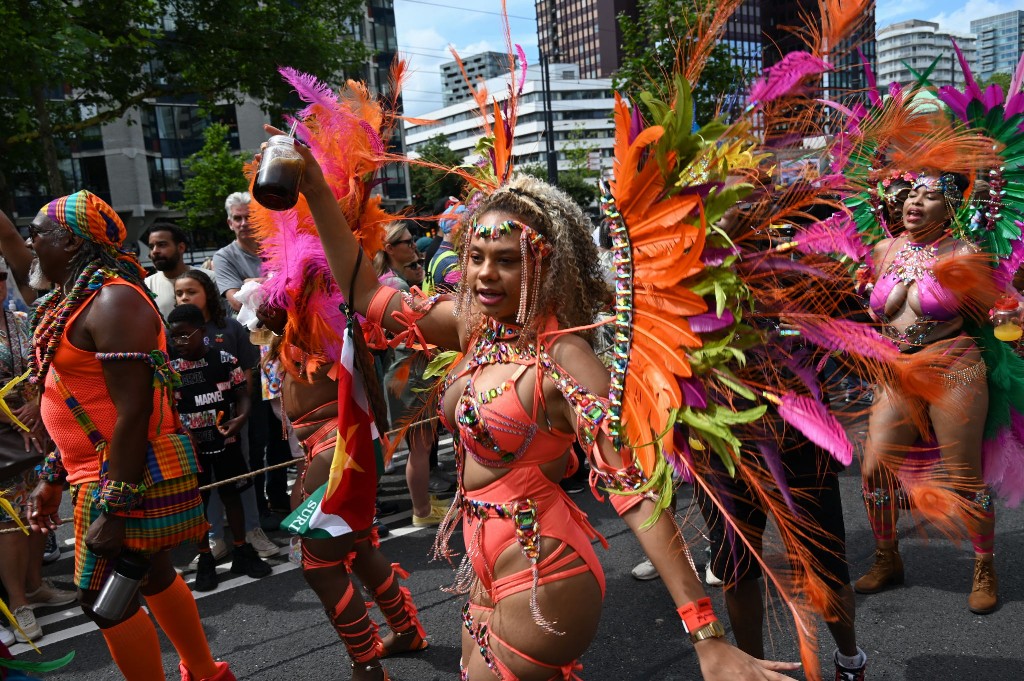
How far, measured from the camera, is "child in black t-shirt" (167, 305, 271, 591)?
4613mm

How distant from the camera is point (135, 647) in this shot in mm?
2871

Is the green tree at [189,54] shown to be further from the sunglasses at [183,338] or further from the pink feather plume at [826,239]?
the pink feather plume at [826,239]

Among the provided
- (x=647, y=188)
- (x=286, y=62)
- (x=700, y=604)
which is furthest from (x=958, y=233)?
(x=286, y=62)

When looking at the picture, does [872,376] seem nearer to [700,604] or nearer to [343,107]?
[700,604]

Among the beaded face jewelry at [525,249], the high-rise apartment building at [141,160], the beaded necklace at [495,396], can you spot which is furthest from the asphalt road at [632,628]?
the high-rise apartment building at [141,160]

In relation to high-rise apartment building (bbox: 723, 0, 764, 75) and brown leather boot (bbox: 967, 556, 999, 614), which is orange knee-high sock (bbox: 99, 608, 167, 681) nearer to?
high-rise apartment building (bbox: 723, 0, 764, 75)

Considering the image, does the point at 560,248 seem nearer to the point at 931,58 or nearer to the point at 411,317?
the point at 411,317

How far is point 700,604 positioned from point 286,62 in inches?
489

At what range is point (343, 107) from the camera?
2889 mm

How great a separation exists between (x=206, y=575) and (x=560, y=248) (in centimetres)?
337

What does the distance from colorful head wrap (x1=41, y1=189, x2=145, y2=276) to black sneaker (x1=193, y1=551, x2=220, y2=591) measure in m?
2.20

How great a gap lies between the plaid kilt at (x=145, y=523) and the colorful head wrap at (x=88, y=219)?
2.70 ft

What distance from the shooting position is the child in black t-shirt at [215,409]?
4613 mm

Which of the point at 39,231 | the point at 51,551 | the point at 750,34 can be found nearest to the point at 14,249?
the point at 39,231
